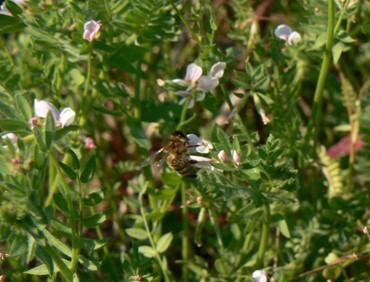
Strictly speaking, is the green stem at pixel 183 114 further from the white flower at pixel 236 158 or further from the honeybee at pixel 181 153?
the white flower at pixel 236 158

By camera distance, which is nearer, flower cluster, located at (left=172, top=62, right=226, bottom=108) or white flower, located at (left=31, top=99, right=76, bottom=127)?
white flower, located at (left=31, top=99, right=76, bottom=127)

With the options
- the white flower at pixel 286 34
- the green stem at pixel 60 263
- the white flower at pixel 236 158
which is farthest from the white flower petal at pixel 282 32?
the green stem at pixel 60 263

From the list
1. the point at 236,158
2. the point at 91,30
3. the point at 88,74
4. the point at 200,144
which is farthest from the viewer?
the point at 88,74

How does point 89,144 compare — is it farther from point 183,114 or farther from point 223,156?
point 223,156

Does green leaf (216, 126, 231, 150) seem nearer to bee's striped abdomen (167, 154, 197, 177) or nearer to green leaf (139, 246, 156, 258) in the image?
bee's striped abdomen (167, 154, 197, 177)

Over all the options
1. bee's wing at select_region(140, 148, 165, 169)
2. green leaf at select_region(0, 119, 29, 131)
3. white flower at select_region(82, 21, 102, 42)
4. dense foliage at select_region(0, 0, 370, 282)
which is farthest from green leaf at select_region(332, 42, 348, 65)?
green leaf at select_region(0, 119, 29, 131)

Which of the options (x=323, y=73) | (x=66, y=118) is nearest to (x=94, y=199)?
(x=66, y=118)
